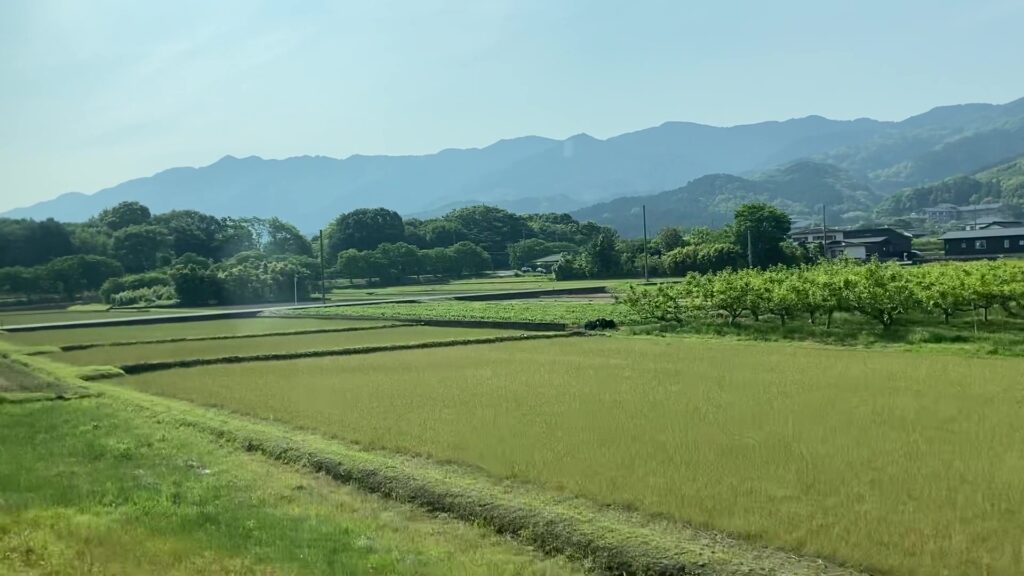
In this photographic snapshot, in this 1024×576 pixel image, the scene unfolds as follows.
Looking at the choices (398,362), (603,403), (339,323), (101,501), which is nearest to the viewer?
(101,501)

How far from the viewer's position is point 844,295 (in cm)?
2197

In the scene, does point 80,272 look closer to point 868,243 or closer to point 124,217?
point 124,217

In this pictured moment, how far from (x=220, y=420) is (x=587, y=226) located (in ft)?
332

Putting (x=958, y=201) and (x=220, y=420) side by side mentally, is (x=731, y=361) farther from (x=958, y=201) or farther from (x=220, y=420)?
Result: (x=958, y=201)

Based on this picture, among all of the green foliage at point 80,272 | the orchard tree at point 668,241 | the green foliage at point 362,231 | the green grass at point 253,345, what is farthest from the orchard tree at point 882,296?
the green foliage at point 362,231

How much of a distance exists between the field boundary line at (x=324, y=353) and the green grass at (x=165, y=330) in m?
8.71

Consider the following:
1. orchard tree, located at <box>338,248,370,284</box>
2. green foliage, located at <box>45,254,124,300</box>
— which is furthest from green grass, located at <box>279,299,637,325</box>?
orchard tree, located at <box>338,248,370,284</box>

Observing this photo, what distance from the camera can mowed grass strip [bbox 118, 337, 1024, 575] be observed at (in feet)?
20.8

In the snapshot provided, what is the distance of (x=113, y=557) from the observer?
21.0 feet

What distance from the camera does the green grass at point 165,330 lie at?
97.2 feet

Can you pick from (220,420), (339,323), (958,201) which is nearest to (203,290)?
(339,323)

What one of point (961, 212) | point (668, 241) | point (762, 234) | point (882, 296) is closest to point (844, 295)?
point (882, 296)

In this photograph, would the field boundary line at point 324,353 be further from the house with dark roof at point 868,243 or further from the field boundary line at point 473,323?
the house with dark roof at point 868,243

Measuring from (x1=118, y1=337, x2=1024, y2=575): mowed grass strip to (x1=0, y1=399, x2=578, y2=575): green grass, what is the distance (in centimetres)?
135
